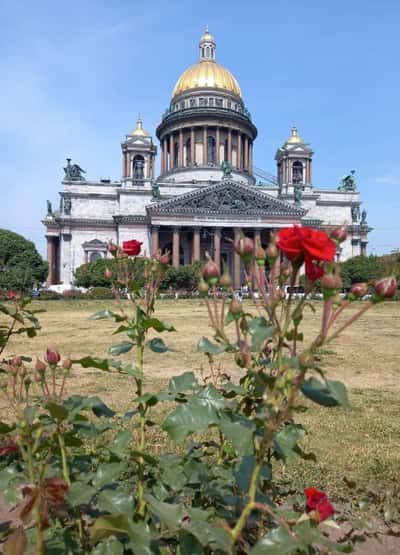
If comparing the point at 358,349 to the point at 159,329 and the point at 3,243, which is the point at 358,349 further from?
the point at 3,243

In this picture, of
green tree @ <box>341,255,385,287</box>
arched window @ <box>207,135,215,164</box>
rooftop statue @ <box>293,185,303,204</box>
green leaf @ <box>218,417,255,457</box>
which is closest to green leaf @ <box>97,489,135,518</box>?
green leaf @ <box>218,417,255,457</box>

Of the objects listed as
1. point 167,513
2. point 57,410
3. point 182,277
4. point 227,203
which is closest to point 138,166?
point 227,203

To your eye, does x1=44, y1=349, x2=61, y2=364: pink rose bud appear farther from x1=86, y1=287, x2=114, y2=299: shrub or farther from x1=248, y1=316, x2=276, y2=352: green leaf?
x1=86, y1=287, x2=114, y2=299: shrub

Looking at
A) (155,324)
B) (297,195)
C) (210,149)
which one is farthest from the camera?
(210,149)

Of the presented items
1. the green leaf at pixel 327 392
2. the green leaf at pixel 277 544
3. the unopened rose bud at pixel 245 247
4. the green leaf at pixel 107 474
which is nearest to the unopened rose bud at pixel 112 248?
the unopened rose bud at pixel 245 247

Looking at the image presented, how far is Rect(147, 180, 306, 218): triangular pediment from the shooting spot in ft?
165

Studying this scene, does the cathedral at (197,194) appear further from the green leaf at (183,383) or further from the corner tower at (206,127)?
the green leaf at (183,383)

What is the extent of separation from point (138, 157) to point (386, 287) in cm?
5772

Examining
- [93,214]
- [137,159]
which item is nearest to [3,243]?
[93,214]

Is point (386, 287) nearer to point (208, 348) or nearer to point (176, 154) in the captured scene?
point (208, 348)

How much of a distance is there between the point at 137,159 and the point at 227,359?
165 ft

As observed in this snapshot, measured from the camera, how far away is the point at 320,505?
54.1 inches

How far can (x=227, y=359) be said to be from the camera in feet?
32.2

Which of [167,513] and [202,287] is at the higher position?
[202,287]
